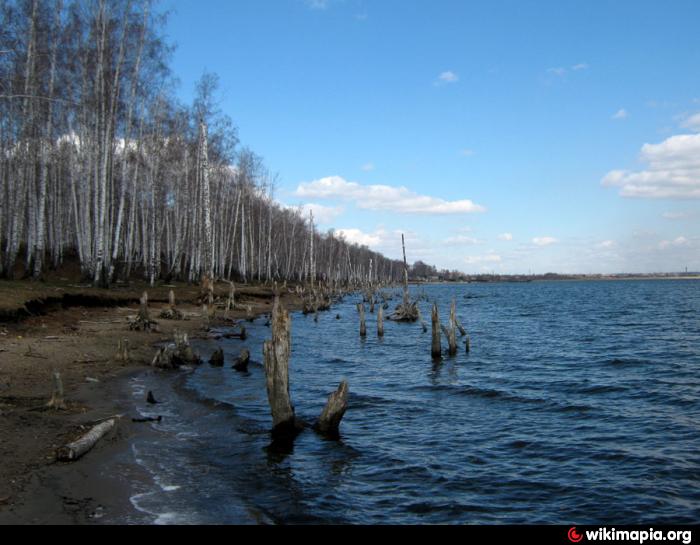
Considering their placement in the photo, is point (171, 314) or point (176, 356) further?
point (171, 314)

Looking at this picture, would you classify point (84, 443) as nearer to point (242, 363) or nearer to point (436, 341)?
point (242, 363)

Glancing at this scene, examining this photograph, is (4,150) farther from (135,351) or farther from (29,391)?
(29,391)

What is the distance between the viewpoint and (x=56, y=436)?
870cm

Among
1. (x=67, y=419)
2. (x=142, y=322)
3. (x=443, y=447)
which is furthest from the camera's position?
(x=142, y=322)

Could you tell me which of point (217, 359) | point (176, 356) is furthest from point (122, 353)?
point (217, 359)

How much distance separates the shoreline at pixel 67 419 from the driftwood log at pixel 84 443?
0.35 feet

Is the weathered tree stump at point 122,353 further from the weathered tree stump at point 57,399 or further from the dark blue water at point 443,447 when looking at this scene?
the weathered tree stump at point 57,399

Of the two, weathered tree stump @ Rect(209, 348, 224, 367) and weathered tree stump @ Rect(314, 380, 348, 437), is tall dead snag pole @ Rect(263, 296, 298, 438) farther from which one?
weathered tree stump @ Rect(209, 348, 224, 367)

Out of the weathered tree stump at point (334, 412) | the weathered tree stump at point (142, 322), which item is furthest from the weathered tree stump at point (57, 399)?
the weathered tree stump at point (142, 322)

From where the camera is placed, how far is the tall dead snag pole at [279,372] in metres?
10.5

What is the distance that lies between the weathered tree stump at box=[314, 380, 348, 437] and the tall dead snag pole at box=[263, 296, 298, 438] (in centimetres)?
82

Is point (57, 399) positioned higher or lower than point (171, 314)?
lower

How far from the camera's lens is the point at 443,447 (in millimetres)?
10672

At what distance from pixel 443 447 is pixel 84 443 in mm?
6555
